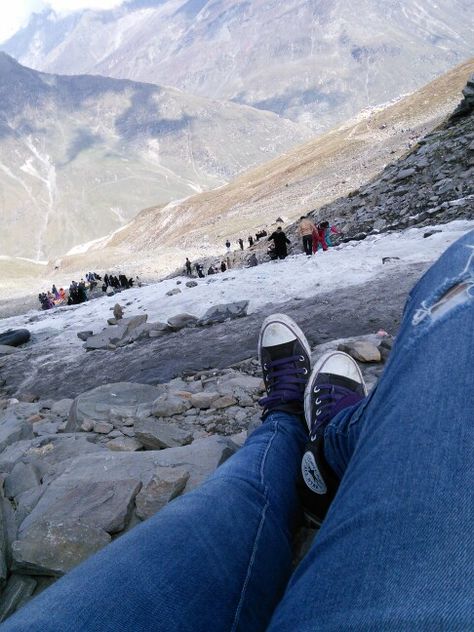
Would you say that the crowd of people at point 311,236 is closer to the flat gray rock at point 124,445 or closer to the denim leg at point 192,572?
the flat gray rock at point 124,445

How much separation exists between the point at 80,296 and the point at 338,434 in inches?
869

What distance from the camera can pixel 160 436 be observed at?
3.35m

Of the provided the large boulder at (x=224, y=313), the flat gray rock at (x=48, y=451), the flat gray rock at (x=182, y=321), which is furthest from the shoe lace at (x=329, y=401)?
the flat gray rock at (x=182, y=321)

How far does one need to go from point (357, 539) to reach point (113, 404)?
3479 millimetres

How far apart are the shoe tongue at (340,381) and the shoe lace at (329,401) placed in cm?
5

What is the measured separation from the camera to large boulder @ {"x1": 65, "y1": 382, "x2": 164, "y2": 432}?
13.3 feet

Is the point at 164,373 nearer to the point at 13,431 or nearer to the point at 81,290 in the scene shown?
the point at 13,431

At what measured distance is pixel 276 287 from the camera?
9.13 metres

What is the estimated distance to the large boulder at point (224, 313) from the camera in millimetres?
7902

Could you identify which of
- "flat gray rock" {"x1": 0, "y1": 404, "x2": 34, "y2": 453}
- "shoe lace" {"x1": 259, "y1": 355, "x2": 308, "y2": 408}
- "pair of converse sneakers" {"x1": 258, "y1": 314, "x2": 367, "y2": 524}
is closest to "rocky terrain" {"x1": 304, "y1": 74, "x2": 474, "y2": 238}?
"pair of converse sneakers" {"x1": 258, "y1": 314, "x2": 367, "y2": 524}

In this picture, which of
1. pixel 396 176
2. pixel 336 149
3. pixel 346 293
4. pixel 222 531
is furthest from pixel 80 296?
pixel 336 149

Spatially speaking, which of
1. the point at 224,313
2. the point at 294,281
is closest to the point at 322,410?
the point at 224,313

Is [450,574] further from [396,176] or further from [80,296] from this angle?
[80,296]

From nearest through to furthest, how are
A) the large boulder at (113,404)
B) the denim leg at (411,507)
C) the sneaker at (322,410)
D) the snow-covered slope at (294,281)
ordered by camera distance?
the denim leg at (411,507) < the sneaker at (322,410) < the large boulder at (113,404) < the snow-covered slope at (294,281)
